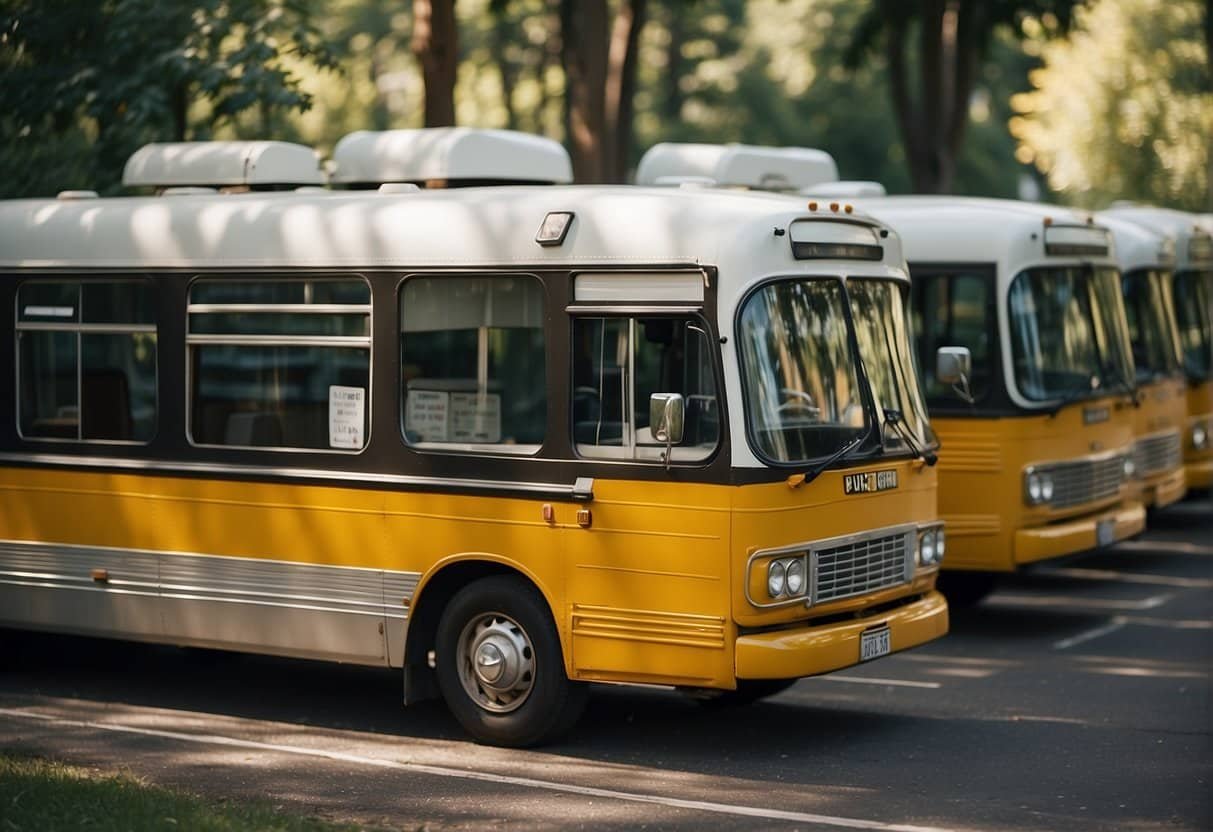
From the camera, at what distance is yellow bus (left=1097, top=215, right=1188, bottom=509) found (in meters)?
17.1

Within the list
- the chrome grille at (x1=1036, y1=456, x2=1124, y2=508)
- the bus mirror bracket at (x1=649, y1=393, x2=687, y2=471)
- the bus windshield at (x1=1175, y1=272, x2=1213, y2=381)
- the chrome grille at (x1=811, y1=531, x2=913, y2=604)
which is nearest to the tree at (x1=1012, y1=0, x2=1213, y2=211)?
the bus windshield at (x1=1175, y1=272, x2=1213, y2=381)

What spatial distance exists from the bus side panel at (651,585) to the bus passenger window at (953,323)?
497cm

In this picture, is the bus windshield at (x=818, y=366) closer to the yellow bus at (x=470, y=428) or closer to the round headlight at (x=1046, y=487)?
the yellow bus at (x=470, y=428)

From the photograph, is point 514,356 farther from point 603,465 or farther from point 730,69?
point 730,69

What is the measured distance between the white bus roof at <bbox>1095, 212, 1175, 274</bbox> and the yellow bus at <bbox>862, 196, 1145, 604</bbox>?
346 cm

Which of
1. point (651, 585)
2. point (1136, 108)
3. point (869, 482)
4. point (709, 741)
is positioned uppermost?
point (1136, 108)

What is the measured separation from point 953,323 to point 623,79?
897 centimetres

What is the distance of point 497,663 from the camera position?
1017 centimetres

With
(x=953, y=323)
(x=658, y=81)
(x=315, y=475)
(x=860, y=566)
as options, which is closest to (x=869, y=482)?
(x=860, y=566)

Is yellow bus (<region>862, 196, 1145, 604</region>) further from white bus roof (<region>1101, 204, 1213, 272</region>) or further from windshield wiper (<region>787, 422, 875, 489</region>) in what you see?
white bus roof (<region>1101, 204, 1213, 272</region>)

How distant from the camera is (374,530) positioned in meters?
10.7

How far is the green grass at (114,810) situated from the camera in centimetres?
804

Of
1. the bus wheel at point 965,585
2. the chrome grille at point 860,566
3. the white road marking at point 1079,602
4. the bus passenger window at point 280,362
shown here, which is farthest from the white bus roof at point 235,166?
the white road marking at point 1079,602

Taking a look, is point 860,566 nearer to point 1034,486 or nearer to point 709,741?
point 709,741
